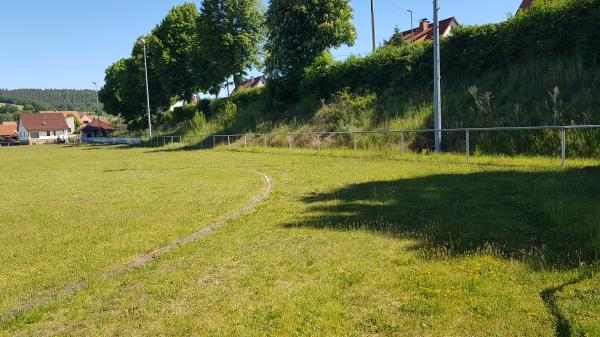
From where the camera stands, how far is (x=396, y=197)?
29.5ft

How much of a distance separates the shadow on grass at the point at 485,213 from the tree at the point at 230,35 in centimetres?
3633

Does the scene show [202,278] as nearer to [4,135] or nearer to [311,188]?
[311,188]

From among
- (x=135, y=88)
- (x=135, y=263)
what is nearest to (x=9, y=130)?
(x=135, y=88)

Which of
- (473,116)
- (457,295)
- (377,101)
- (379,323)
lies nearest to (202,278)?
(379,323)

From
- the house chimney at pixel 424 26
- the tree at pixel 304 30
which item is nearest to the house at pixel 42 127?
the house chimney at pixel 424 26

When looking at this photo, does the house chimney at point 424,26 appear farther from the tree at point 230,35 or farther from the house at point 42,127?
the house at point 42,127

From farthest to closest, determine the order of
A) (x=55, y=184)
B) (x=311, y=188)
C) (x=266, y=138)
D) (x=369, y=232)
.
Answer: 1. (x=266, y=138)
2. (x=55, y=184)
3. (x=311, y=188)
4. (x=369, y=232)

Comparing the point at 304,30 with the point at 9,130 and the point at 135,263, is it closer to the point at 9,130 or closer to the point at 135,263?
the point at 135,263

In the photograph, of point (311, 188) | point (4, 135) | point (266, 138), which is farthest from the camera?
point (4, 135)

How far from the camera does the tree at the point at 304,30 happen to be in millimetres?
32344

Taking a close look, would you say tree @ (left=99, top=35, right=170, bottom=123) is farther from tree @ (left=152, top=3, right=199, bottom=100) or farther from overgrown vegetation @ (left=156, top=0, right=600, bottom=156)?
overgrown vegetation @ (left=156, top=0, right=600, bottom=156)

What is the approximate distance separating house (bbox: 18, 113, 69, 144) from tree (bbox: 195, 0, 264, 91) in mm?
82891

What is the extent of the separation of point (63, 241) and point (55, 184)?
30.2ft

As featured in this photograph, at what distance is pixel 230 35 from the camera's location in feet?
144
